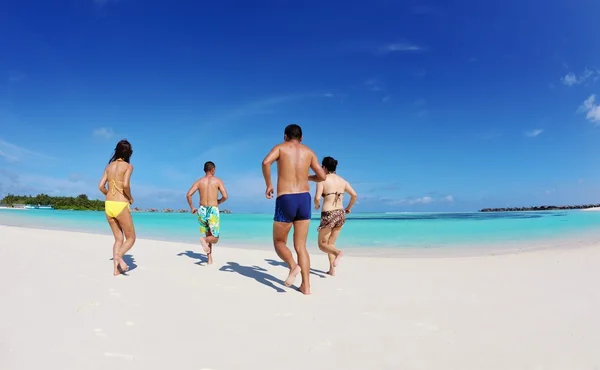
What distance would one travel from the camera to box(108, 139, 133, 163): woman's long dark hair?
5.49 m

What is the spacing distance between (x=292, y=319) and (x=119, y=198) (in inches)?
150

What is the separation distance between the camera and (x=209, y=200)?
7.01 meters

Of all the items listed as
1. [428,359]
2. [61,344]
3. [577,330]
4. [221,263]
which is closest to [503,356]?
[428,359]

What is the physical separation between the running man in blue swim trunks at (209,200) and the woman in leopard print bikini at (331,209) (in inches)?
92.8

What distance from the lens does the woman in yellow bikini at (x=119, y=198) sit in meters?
5.36

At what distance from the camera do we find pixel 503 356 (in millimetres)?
2479

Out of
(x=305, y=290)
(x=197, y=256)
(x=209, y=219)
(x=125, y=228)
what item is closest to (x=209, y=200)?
(x=209, y=219)

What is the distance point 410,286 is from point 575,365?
2.55 m

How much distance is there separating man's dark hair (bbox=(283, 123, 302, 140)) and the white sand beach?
7.06 ft

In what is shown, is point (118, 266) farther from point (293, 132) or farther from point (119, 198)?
point (293, 132)

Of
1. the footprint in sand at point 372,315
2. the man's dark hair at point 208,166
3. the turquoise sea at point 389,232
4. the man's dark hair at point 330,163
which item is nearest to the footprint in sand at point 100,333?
the footprint in sand at point 372,315

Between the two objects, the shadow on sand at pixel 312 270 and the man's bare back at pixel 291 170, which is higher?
the man's bare back at pixel 291 170

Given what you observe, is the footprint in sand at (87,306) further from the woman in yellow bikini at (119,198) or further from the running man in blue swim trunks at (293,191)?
the running man in blue swim trunks at (293,191)

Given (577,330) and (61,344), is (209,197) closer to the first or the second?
(61,344)
